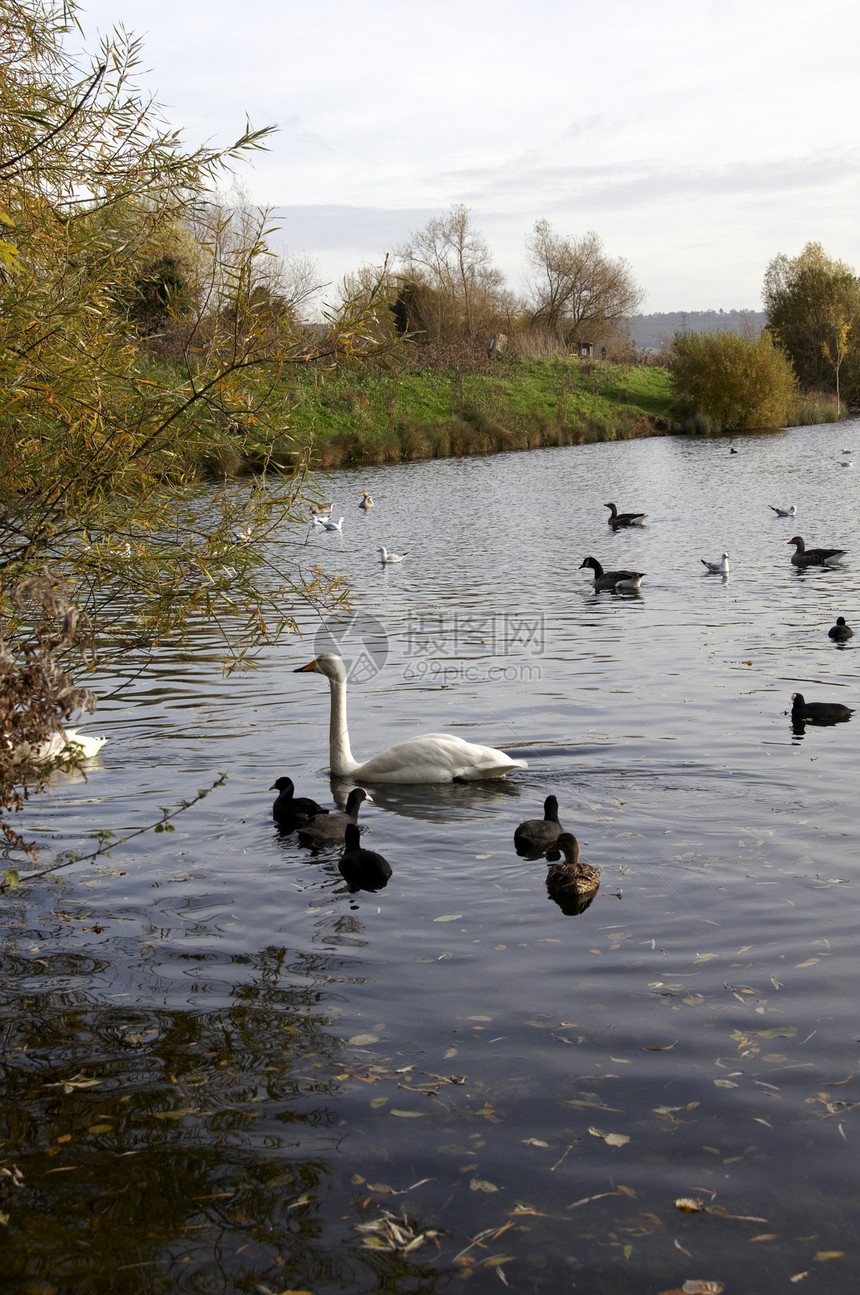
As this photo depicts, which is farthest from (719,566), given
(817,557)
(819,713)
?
(819,713)

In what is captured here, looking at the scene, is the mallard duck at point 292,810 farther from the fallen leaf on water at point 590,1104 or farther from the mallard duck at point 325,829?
the fallen leaf on water at point 590,1104

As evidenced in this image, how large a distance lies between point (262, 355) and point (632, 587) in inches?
530

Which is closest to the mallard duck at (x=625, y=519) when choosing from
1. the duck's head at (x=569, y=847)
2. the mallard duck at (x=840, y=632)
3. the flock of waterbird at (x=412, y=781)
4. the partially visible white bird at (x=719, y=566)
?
the partially visible white bird at (x=719, y=566)

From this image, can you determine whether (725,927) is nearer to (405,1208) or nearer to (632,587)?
(405,1208)

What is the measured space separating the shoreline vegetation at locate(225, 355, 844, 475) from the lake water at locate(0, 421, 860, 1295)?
29423 mm

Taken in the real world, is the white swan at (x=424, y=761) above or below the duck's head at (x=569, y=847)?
above

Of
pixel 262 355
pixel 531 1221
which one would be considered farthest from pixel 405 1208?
pixel 262 355

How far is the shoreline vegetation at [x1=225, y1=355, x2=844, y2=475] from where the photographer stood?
46.8 m

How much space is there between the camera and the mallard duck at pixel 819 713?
386 inches

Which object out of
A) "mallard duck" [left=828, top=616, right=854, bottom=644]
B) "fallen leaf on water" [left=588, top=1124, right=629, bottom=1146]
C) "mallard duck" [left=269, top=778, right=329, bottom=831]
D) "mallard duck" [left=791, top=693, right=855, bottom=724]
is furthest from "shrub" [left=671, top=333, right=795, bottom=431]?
"fallen leaf on water" [left=588, top=1124, right=629, bottom=1146]

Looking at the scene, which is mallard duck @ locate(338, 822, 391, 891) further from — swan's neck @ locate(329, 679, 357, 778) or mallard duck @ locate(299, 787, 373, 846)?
swan's neck @ locate(329, 679, 357, 778)

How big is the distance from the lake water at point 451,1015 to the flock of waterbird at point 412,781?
0.16 m

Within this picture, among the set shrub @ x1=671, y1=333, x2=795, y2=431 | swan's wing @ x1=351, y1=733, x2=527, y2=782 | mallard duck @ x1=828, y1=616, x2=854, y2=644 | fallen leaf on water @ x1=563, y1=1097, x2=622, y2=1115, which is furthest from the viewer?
shrub @ x1=671, y1=333, x2=795, y2=431

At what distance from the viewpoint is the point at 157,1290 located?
130 inches
